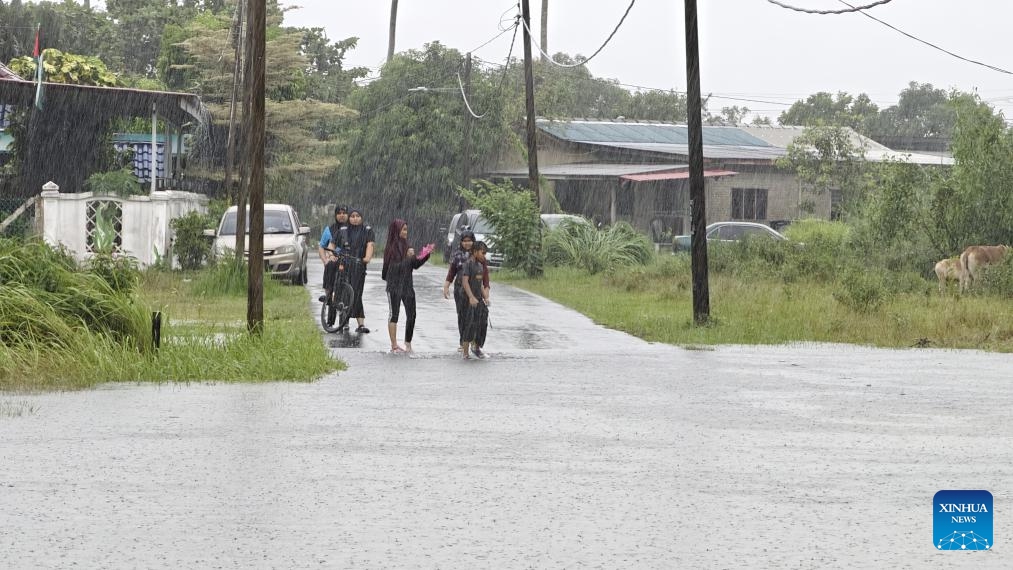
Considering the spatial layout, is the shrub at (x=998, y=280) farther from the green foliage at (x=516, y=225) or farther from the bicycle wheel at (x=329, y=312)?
the bicycle wheel at (x=329, y=312)

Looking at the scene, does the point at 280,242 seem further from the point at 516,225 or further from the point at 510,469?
the point at 510,469

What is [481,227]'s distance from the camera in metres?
38.5

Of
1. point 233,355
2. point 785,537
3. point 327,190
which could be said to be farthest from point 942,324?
point 327,190

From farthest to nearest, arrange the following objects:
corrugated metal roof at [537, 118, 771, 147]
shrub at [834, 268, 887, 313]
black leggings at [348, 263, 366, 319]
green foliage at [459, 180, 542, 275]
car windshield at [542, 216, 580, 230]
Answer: corrugated metal roof at [537, 118, 771, 147]
car windshield at [542, 216, 580, 230]
green foliage at [459, 180, 542, 275]
shrub at [834, 268, 887, 313]
black leggings at [348, 263, 366, 319]

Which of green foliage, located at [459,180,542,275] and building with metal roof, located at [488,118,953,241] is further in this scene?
building with metal roof, located at [488,118,953,241]

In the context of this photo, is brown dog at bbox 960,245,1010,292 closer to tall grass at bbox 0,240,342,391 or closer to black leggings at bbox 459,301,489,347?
black leggings at bbox 459,301,489,347

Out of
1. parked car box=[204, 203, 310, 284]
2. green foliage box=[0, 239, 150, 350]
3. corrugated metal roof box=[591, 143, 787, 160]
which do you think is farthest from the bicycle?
corrugated metal roof box=[591, 143, 787, 160]

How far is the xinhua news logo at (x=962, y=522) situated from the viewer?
5.52 m

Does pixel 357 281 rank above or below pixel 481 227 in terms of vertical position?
below

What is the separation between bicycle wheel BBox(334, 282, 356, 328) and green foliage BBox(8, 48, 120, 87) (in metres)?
23.1

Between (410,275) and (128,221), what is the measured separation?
533 inches

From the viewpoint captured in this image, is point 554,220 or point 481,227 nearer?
point 481,227

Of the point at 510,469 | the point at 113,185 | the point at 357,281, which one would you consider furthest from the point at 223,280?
the point at 510,469

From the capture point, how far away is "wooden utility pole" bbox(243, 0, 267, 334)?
16797 mm
